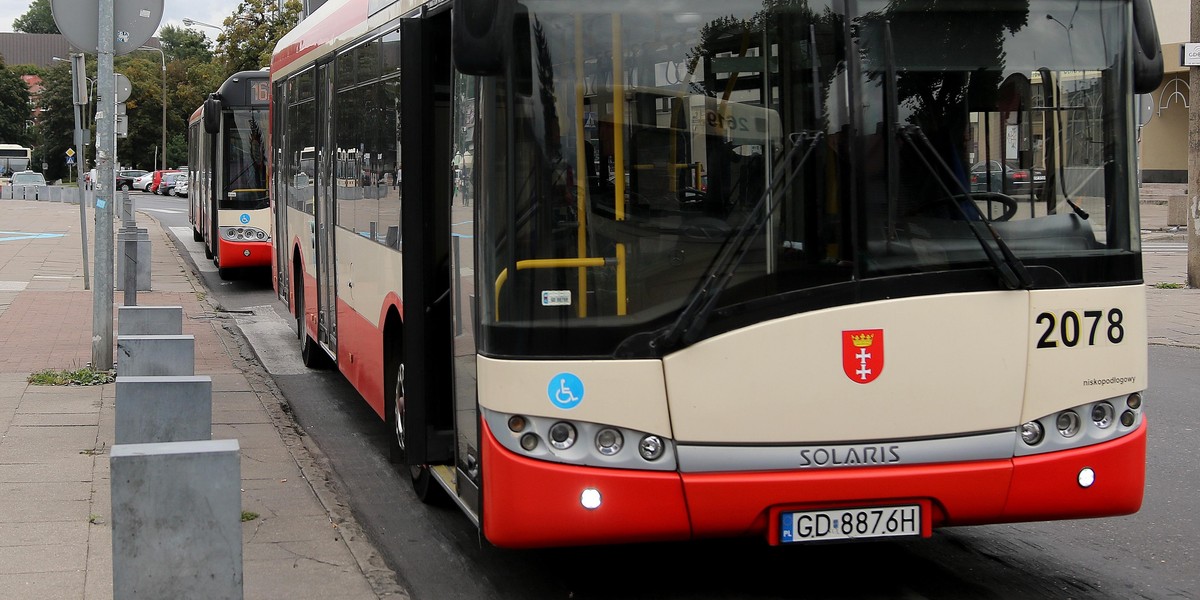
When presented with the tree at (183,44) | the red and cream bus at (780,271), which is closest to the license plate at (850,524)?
the red and cream bus at (780,271)

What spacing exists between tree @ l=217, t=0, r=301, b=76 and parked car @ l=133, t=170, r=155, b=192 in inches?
1388

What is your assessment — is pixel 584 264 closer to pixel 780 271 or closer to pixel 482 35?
pixel 780 271

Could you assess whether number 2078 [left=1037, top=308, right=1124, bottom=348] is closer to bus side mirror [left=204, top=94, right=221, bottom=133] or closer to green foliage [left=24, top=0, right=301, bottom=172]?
bus side mirror [left=204, top=94, right=221, bottom=133]

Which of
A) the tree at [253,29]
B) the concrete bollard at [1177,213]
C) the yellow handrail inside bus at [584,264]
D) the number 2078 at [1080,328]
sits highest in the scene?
the tree at [253,29]

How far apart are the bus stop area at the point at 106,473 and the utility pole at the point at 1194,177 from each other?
1.95 m

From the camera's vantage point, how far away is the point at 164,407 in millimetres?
6043

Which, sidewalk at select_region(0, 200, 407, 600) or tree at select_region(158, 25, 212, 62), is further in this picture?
tree at select_region(158, 25, 212, 62)

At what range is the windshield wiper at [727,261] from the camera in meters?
4.82

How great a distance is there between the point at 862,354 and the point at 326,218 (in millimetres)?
6190

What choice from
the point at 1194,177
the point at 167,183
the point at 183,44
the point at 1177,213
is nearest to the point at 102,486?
the point at 1194,177

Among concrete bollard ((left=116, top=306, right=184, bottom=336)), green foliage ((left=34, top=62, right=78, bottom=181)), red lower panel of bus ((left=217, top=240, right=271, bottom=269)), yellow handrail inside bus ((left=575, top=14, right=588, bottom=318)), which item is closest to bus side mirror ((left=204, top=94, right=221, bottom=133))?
red lower panel of bus ((left=217, top=240, right=271, bottom=269))

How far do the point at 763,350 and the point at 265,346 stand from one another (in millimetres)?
10106

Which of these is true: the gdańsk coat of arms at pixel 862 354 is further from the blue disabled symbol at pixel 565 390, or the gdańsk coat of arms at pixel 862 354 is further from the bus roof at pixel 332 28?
the bus roof at pixel 332 28

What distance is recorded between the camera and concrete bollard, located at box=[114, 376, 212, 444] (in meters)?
5.96
